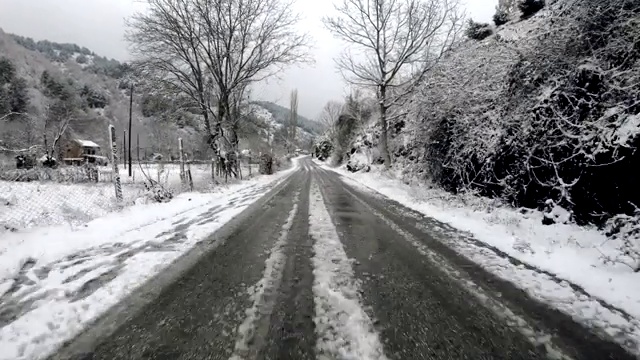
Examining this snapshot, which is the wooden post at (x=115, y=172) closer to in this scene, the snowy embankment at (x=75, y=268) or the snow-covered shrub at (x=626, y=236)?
the snowy embankment at (x=75, y=268)

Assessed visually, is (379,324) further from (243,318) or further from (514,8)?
(514,8)

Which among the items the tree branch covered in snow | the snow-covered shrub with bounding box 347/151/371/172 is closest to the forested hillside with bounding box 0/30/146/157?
the tree branch covered in snow

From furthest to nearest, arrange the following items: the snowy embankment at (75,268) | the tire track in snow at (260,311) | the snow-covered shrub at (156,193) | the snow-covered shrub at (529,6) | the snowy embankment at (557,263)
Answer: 1. the snow-covered shrub at (529,6)
2. the snow-covered shrub at (156,193)
3. the snowy embankment at (557,263)
4. the snowy embankment at (75,268)
5. the tire track in snow at (260,311)

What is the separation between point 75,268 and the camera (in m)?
3.75

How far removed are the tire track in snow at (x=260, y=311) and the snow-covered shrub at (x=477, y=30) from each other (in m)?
19.9

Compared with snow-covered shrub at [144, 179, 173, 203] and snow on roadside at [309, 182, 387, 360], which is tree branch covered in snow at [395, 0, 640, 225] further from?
snow-covered shrub at [144, 179, 173, 203]

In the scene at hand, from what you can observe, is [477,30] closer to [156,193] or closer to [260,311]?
[156,193]

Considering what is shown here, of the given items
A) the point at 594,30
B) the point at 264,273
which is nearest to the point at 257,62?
the point at 594,30

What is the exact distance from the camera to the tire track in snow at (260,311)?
2.09m

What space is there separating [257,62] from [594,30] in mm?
16381

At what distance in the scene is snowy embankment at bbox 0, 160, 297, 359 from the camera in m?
2.39

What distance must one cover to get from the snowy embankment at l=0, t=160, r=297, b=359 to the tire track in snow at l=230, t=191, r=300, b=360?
4.03 feet

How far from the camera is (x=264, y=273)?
11.6ft

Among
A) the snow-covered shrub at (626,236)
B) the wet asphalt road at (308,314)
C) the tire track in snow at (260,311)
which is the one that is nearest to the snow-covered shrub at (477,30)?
the snow-covered shrub at (626,236)
